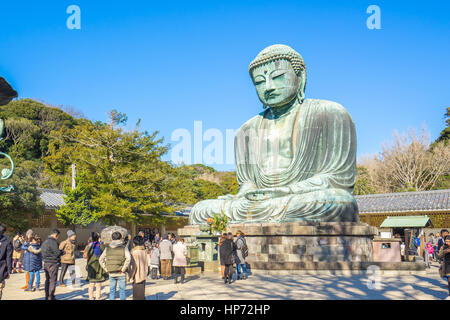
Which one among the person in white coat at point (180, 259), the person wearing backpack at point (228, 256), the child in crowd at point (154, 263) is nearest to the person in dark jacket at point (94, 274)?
the person in white coat at point (180, 259)

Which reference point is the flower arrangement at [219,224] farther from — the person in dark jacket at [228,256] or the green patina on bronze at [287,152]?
the person in dark jacket at [228,256]

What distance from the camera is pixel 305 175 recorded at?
42.7 ft

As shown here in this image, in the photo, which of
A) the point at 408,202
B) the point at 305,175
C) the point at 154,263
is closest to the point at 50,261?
the point at 154,263

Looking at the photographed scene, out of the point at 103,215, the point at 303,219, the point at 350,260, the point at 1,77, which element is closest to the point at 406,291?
the point at 350,260

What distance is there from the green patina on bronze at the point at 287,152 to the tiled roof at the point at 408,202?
12333 mm

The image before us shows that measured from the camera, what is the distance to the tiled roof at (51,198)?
937 inches

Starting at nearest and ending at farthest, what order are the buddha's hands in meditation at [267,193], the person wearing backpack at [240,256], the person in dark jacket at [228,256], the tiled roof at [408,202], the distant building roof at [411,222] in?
the person in dark jacket at [228,256] → the person wearing backpack at [240,256] → the buddha's hands in meditation at [267,193] → the distant building roof at [411,222] → the tiled roof at [408,202]

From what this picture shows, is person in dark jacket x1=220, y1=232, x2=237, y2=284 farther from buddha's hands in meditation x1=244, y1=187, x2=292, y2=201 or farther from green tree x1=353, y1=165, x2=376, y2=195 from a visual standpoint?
green tree x1=353, y1=165, x2=376, y2=195

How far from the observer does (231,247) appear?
9234mm

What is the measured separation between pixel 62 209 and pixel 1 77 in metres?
16.8

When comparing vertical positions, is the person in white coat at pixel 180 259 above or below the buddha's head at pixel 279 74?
below

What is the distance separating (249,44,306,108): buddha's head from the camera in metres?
13.6

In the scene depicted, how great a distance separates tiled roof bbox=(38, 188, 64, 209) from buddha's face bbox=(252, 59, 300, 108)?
14.7 m

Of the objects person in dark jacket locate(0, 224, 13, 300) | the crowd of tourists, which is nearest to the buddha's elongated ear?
the crowd of tourists
